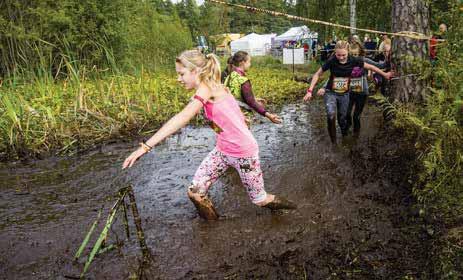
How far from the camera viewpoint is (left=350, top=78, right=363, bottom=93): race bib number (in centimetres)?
671

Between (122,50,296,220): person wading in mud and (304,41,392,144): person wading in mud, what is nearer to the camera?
(122,50,296,220): person wading in mud

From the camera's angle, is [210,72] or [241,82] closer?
[210,72]

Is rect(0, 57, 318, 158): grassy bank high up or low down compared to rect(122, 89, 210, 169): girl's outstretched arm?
down

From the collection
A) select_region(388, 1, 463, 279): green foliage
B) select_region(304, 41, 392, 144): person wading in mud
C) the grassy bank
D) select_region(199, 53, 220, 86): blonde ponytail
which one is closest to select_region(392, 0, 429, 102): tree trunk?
select_region(304, 41, 392, 144): person wading in mud

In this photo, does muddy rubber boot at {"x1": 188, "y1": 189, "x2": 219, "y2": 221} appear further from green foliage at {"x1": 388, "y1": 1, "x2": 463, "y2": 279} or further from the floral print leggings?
green foliage at {"x1": 388, "y1": 1, "x2": 463, "y2": 279}

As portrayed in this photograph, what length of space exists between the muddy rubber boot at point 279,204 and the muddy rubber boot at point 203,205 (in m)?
0.53

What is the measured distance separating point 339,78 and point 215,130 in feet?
11.1

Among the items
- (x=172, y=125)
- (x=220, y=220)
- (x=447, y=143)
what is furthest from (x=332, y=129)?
(x=172, y=125)

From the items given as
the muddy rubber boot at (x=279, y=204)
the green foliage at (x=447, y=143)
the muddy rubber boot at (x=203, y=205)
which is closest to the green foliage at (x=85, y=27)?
the muddy rubber boot at (x=203, y=205)

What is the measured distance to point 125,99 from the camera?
8.96 m

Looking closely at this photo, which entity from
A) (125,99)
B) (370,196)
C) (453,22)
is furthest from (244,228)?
(125,99)

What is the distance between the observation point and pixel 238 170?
391cm

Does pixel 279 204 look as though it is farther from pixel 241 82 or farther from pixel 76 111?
pixel 76 111

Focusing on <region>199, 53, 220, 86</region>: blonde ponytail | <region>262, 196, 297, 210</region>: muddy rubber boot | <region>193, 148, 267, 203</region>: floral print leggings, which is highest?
<region>199, 53, 220, 86</region>: blonde ponytail
